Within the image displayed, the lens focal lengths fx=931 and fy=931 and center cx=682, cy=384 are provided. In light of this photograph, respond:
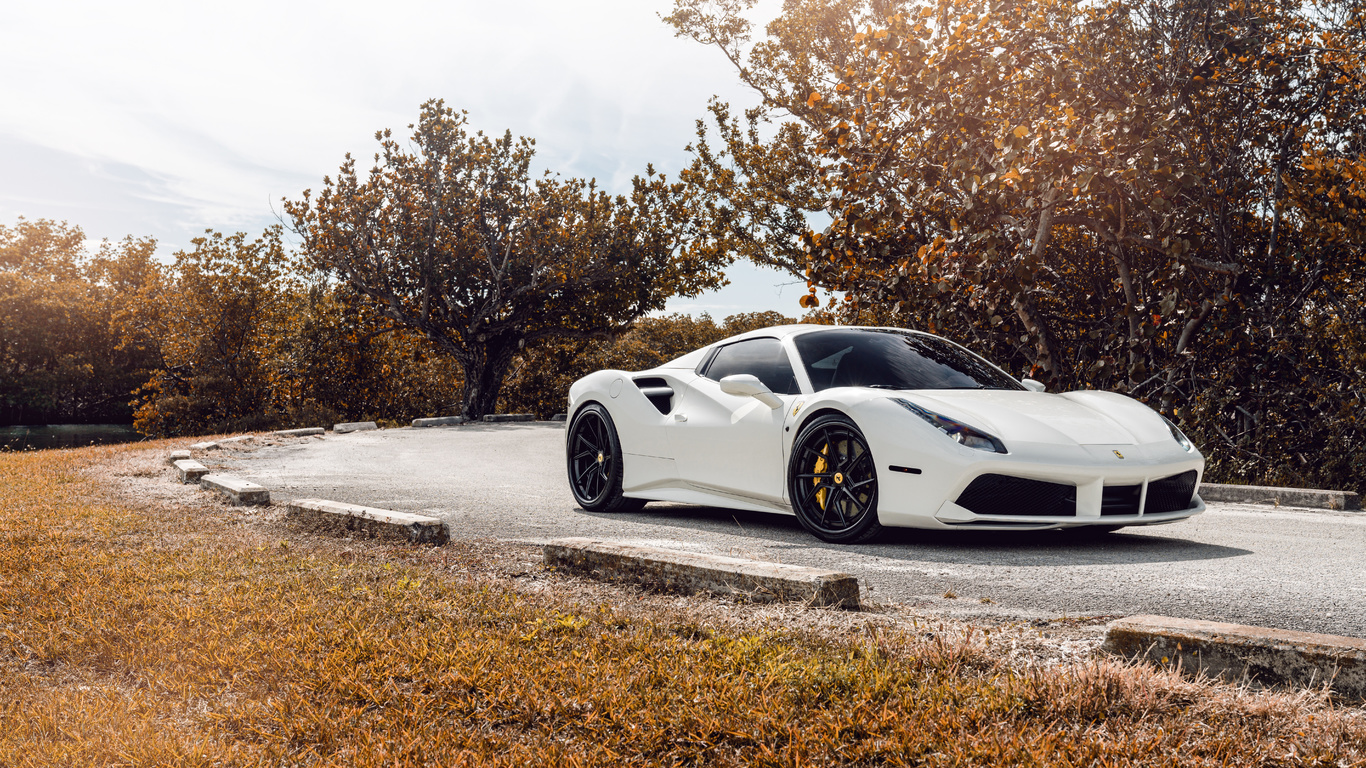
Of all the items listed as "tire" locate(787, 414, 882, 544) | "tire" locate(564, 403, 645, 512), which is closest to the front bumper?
"tire" locate(787, 414, 882, 544)

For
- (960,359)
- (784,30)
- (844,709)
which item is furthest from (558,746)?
(784,30)

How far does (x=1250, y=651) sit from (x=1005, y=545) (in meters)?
2.54

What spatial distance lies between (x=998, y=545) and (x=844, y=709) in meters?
3.02

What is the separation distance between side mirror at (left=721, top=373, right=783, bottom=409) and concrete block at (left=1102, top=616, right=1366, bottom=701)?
2.99 m

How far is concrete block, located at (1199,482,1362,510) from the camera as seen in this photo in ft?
24.0

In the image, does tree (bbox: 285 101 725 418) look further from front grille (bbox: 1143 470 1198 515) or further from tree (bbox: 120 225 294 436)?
front grille (bbox: 1143 470 1198 515)

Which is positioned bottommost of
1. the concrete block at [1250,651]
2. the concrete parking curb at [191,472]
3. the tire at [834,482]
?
the concrete parking curb at [191,472]

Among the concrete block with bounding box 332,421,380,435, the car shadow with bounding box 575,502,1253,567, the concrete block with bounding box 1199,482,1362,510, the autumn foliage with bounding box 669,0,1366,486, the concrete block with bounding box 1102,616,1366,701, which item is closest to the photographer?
the concrete block with bounding box 1102,616,1366,701

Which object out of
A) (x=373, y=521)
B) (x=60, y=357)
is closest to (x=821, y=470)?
(x=373, y=521)

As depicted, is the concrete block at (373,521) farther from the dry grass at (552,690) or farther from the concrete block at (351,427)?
the concrete block at (351,427)

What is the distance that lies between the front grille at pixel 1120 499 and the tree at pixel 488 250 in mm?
18818

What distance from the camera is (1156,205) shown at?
8.54 meters

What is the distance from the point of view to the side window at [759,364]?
586 centimetres

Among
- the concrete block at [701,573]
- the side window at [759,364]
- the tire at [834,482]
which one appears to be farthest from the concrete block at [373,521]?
the side window at [759,364]
